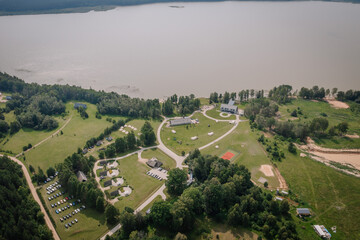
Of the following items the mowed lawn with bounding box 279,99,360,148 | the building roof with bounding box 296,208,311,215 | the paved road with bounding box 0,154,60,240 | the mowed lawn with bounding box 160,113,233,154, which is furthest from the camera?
the mowed lawn with bounding box 160,113,233,154

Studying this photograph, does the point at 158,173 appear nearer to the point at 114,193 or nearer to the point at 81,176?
the point at 114,193

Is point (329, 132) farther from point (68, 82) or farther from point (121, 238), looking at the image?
point (68, 82)

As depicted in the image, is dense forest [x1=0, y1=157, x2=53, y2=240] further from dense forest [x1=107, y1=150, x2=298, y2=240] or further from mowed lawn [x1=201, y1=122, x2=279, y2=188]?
mowed lawn [x1=201, y1=122, x2=279, y2=188]

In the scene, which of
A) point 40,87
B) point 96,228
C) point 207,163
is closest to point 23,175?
point 96,228

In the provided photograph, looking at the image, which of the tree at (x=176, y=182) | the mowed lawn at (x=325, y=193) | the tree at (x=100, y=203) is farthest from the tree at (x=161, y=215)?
the mowed lawn at (x=325, y=193)

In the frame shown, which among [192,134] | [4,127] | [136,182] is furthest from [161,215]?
[4,127]

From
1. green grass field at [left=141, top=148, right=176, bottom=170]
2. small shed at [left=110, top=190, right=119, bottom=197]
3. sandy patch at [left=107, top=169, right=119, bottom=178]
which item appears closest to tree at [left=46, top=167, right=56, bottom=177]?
sandy patch at [left=107, top=169, right=119, bottom=178]
